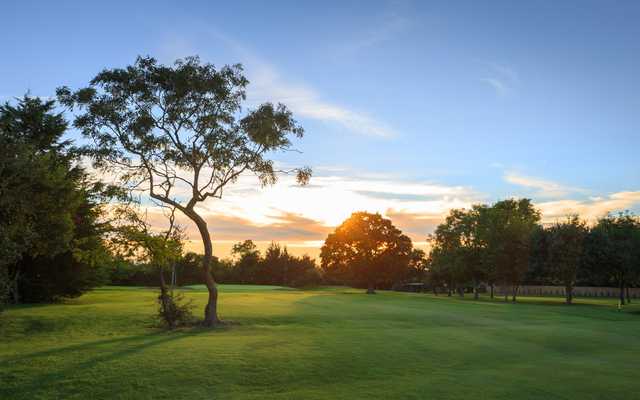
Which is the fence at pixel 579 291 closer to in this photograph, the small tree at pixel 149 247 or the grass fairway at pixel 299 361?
the grass fairway at pixel 299 361

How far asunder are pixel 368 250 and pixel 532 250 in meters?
26.8

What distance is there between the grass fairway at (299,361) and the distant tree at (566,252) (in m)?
35.0

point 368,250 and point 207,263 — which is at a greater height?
point 368,250

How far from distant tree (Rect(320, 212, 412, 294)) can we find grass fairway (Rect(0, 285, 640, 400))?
5527 cm

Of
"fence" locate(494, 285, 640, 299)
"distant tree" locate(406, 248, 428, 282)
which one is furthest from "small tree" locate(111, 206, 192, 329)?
"distant tree" locate(406, 248, 428, 282)

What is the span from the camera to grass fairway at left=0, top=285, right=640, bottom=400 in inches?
503

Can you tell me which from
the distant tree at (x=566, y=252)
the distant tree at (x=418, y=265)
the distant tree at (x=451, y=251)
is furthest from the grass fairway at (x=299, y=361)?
the distant tree at (x=418, y=265)

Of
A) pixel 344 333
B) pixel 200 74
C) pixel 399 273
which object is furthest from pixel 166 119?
pixel 399 273

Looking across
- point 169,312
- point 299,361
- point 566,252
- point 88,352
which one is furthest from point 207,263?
point 566,252

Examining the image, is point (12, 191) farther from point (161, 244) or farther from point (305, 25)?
point (305, 25)

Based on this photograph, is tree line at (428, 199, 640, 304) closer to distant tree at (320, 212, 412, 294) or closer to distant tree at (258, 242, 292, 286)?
distant tree at (320, 212, 412, 294)

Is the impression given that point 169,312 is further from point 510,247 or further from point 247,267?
point 247,267

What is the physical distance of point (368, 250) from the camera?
273ft

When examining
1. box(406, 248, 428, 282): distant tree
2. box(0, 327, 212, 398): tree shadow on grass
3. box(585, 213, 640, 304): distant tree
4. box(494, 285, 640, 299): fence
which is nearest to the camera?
box(0, 327, 212, 398): tree shadow on grass
